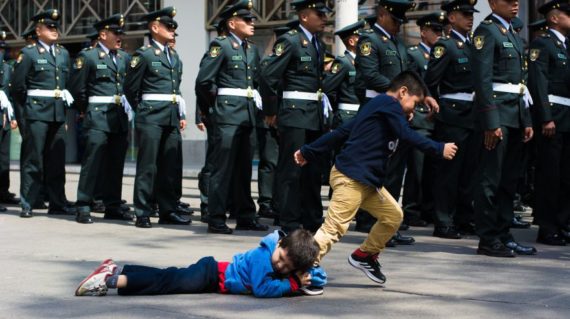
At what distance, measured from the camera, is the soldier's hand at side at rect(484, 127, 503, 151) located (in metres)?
8.25

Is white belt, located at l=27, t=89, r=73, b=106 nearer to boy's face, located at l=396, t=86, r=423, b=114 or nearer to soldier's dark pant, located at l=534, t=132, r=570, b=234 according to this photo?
soldier's dark pant, located at l=534, t=132, r=570, b=234

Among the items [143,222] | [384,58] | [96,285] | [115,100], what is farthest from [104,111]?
[96,285]

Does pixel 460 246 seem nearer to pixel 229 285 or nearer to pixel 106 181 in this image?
pixel 229 285

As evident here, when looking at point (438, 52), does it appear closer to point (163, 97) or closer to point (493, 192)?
point (493, 192)

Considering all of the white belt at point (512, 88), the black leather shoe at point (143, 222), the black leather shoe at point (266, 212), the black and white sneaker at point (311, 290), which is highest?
the white belt at point (512, 88)

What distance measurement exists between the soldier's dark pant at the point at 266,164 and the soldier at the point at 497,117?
13.5 feet

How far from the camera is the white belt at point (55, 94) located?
11797 mm

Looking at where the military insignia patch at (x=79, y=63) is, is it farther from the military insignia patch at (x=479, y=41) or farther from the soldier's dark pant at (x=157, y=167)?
the military insignia patch at (x=479, y=41)

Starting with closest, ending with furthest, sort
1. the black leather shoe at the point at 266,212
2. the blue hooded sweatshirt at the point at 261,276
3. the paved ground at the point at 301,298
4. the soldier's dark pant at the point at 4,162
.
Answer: the paved ground at the point at 301,298, the blue hooded sweatshirt at the point at 261,276, the black leather shoe at the point at 266,212, the soldier's dark pant at the point at 4,162

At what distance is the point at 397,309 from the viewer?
6059mm

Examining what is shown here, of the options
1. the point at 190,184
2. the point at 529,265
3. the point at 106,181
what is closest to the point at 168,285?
the point at 529,265

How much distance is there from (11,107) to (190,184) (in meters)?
5.75

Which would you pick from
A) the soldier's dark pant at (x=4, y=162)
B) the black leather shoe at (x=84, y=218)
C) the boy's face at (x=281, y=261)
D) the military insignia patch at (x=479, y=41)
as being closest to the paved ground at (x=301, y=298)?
the boy's face at (x=281, y=261)

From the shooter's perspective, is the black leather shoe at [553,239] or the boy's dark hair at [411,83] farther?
the black leather shoe at [553,239]
